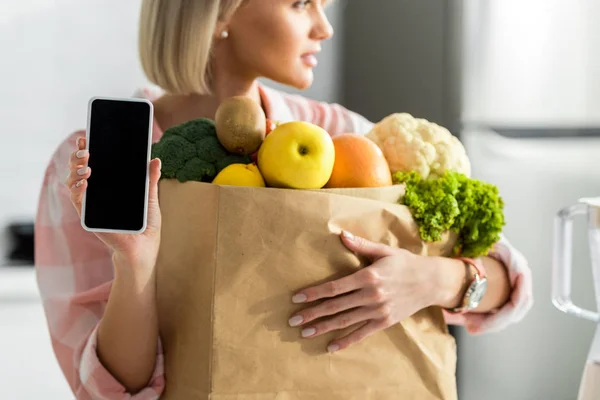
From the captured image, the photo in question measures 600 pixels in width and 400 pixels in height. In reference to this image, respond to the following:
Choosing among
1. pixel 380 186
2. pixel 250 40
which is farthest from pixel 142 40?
pixel 380 186

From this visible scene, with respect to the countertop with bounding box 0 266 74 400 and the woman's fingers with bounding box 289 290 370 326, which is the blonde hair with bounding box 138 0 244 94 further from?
the countertop with bounding box 0 266 74 400

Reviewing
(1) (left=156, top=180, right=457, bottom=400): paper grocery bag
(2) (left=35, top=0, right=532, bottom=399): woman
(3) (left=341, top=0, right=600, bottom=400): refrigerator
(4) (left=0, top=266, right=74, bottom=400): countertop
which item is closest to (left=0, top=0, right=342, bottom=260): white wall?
(4) (left=0, top=266, right=74, bottom=400): countertop

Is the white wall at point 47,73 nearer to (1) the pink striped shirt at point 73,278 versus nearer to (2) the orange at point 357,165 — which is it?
(1) the pink striped shirt at point 73,278

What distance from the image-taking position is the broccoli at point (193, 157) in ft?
3.08

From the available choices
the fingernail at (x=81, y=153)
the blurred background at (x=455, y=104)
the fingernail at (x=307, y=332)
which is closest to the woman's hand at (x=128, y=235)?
the fingernail at (x=81, y=153)

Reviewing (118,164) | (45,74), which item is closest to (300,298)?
(118,164)

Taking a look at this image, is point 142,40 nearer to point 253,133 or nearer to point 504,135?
point 253,133

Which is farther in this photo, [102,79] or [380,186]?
[102,79]

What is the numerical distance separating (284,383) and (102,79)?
136 cm

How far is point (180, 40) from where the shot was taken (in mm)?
1203

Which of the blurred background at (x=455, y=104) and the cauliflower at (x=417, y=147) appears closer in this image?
the cauliflower at (x=417, y=147)

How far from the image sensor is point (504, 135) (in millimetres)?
1624

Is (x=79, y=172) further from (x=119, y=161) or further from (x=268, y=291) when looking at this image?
(x=268, y=291)

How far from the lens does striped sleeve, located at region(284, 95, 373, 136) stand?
141 centimetres
